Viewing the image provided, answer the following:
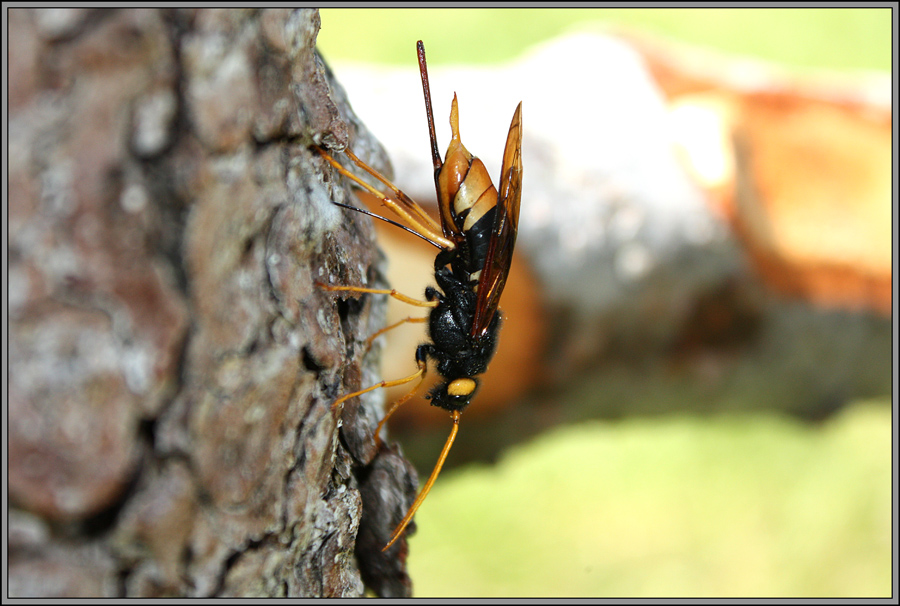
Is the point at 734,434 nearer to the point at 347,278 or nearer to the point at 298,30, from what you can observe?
the point at 347,278

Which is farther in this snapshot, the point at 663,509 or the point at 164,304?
the point at 663,509

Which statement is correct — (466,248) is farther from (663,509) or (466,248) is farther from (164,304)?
(663,509)

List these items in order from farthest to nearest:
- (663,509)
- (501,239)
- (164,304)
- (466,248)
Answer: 1. (663,509)
2. (466,248)
3. (501,239)
4. (164,304)

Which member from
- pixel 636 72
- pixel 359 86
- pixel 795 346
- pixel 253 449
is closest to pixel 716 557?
pixel 795 346

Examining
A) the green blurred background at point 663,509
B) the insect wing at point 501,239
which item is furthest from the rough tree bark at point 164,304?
the green blurred background at point 663,509

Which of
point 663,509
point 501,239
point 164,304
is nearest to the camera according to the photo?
point 164,304

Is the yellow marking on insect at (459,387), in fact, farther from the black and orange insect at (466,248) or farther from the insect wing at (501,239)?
the insect wing at (501,239)

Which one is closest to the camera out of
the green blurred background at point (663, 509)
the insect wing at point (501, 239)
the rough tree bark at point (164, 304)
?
the rough tree bark at point (164, 304)

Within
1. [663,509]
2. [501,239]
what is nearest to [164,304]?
[501,239]
